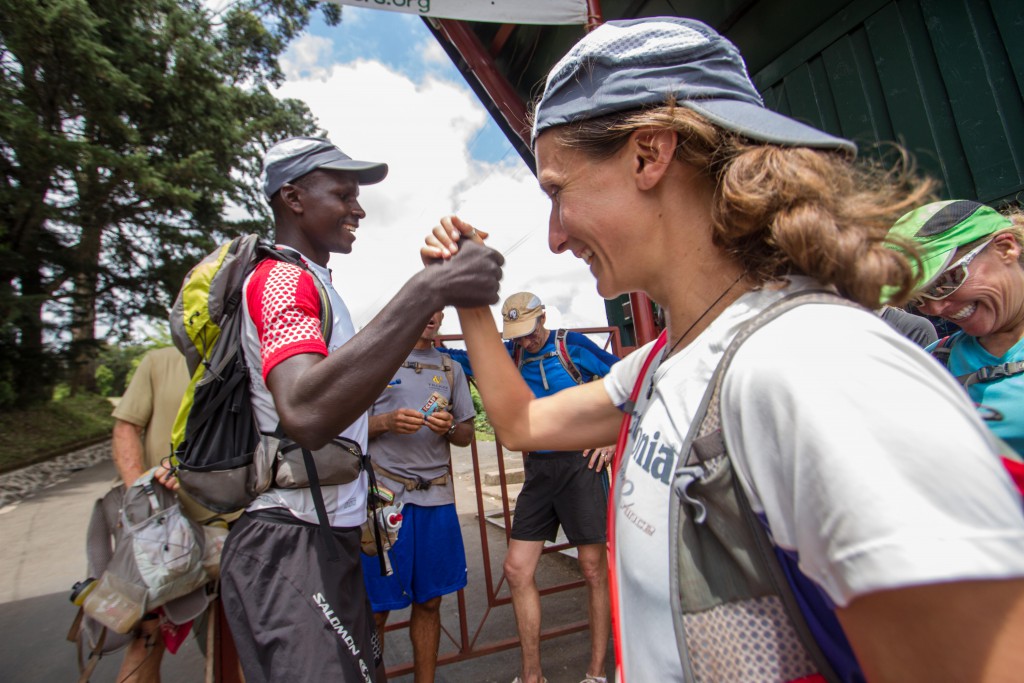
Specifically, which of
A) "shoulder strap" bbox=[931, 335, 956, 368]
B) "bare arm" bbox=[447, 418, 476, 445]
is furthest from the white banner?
"shoulder strap" bbox=[931, 335, 956, 368]

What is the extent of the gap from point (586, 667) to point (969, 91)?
4.37 m

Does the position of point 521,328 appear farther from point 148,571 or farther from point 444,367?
point 148,571

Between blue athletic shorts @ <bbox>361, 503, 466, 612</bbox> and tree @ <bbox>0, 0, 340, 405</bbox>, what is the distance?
12.6 meters

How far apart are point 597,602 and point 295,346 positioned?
114 inches

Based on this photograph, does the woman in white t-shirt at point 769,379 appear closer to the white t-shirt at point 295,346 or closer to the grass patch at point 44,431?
the white t-shirt at point 295,346

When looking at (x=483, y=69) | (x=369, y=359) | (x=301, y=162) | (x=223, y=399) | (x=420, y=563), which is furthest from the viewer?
(x=483, y=69)

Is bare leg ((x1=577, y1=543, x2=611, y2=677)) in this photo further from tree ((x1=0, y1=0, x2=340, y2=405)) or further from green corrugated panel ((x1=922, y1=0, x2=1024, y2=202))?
tree ((x1=0, y1=0, x2=340, y2=405))

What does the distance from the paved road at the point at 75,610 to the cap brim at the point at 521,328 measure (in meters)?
1.94

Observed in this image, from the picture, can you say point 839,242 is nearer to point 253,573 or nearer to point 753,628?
point 753,628

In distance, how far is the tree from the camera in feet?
38.8

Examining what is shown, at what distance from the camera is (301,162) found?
7.09 feet

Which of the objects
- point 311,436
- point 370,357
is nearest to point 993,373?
point 370,357

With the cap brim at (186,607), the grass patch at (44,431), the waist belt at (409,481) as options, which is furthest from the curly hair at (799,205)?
the grass patch at (44,431)

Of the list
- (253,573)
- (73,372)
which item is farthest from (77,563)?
(73,372)
